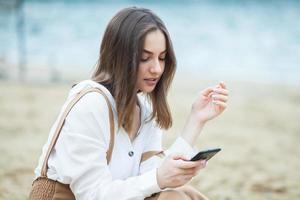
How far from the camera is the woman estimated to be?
2453mm

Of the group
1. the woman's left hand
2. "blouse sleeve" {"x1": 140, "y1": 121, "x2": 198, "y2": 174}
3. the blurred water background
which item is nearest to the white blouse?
"blouse sleeve" {"x1": 140, "y1": 121, "x2": 198, "y2": 174}

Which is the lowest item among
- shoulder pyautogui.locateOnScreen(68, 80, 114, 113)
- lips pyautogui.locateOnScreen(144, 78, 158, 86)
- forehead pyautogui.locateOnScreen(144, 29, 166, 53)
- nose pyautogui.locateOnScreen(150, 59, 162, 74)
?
shoulder pyautogui.locateOnScreen(68, 80, 114, 113)

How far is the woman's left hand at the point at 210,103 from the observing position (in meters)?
2.73

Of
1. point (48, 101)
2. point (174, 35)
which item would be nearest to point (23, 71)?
point (48, 101)

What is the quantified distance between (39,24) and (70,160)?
27676 millimetres

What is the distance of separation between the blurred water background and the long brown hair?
925 cm

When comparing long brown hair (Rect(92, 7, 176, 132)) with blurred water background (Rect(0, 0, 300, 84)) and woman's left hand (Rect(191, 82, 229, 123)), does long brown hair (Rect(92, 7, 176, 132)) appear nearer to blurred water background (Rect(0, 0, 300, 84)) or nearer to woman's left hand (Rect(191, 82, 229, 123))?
woman's left hand (Rect(191, 82, 229, 123))

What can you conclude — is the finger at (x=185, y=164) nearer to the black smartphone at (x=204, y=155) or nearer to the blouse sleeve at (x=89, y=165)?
the black smartphone at (x=204, y=155)

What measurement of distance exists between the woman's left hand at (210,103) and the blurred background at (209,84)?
1904mm

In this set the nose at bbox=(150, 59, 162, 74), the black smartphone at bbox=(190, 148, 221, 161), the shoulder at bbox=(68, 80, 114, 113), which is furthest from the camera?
the nose at bbox=(150, 59, 162, 74)

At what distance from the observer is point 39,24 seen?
2942 cm

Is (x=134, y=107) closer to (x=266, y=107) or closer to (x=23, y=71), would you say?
(x=266, y=107)

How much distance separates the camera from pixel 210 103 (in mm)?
2814

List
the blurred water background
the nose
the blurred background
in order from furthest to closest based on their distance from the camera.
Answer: the blurred water background → the blurred background → the nose
